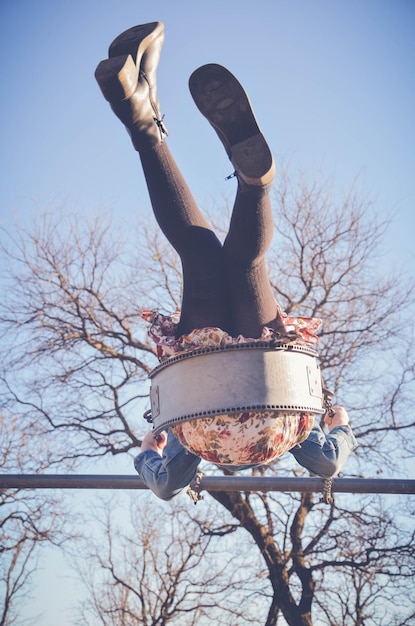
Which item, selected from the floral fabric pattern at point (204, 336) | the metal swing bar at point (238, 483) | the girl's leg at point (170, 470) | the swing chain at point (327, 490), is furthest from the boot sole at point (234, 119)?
the metal swing bar at point (238, 483)

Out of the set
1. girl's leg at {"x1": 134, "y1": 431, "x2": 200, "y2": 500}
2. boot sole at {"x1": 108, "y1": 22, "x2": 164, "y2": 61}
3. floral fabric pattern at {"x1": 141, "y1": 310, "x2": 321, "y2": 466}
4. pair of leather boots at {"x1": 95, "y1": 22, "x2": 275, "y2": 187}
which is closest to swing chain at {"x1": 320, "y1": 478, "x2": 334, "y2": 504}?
girl's leg at {"x1": 134, "y1": 431, "x2": 200, "y2": 500}

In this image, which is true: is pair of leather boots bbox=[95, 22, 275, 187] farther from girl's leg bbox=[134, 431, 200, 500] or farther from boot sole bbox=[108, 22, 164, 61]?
girl's leg bbox=[134, 431, 200, 500]

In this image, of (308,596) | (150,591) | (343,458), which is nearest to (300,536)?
(308,596)

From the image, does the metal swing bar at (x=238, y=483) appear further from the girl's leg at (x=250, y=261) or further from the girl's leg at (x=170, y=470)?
the girl's leg at (x=250, y=261)

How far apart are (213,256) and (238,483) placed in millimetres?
1581

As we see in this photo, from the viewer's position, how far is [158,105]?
2408mm

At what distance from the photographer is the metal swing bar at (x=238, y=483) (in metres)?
3.42

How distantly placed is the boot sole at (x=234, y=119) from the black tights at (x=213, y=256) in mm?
141

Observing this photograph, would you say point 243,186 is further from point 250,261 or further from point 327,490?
point 327,490

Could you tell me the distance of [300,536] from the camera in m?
7.25

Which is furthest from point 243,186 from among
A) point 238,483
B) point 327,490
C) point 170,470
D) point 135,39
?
point 238,483

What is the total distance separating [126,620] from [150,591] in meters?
0.34

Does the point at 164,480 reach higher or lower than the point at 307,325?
lower

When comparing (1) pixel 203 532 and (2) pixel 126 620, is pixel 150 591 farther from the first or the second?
(1) pixel 203 532
